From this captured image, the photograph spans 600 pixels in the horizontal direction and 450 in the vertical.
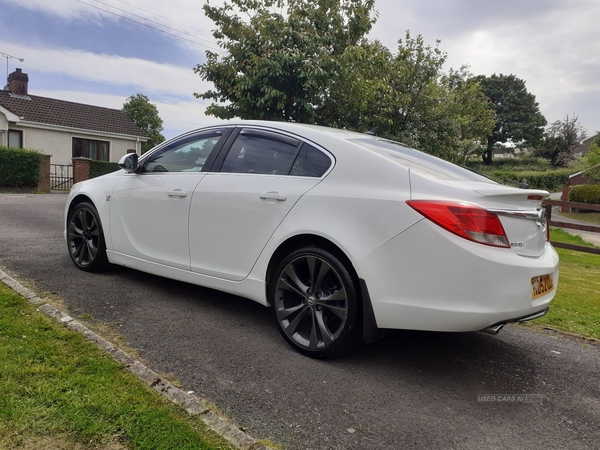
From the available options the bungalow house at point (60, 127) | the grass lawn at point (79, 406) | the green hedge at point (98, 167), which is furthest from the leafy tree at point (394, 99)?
the bungalow house at point (60, 127)

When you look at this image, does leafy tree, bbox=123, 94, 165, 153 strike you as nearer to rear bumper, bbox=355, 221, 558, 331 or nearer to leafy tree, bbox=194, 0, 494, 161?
leafy tree, bbox=194, 0, 494, 161

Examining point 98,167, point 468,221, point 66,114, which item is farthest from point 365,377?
point 66,114

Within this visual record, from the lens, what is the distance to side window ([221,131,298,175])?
138 inches

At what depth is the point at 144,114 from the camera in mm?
49125

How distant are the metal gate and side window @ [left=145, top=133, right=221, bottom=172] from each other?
18568 mm

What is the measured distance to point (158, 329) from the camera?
3465 mm

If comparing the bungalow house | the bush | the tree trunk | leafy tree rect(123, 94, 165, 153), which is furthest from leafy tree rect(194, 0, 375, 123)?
the tree trunk

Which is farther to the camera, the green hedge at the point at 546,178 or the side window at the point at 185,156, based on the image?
the green hedge at the point at 546,178

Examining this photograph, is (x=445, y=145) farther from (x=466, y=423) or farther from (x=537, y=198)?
(x=466, y=423)

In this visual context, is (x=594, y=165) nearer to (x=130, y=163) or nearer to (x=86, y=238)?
(x=130, y=163)

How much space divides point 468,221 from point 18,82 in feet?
93.3

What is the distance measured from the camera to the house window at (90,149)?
25.3 m

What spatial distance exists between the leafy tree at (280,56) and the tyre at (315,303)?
24.8ft

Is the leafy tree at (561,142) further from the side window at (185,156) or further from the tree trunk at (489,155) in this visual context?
the side window at (185,156)
